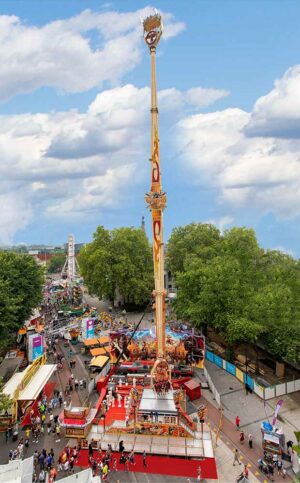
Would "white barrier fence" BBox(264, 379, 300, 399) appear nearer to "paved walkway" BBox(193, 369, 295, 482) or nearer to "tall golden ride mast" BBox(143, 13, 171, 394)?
"paved walkway" BBox(193, 369, 295, 482)

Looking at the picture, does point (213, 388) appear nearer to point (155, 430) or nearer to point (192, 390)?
point (192, 390)

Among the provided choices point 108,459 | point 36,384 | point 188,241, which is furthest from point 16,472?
point 188,241

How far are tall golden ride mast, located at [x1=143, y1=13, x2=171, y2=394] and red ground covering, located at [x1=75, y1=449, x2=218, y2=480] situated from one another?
163 inches

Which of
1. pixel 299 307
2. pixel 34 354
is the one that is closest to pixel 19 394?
pixel 34 354

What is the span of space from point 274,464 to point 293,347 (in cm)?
1055

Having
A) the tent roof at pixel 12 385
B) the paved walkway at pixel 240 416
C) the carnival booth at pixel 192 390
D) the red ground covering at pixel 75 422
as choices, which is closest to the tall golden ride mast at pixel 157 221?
the carnival booth at pixel 192 390

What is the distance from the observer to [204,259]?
45.8 m

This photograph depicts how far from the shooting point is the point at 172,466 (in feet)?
61.9

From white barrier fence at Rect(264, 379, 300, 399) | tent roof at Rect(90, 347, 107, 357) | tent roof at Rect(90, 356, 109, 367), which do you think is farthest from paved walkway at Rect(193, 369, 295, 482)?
tent roof at Rect(90, 347, 107, 357)

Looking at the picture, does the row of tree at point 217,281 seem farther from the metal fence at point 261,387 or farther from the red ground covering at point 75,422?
the red ground covering at point 75,422

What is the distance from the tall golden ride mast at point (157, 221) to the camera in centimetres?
2283

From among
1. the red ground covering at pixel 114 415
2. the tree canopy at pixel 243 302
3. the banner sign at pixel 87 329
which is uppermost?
the tree canopy at pixel 243 302

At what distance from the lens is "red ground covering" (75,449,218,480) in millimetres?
18359

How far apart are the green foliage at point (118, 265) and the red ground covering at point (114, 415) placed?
26836 mm
